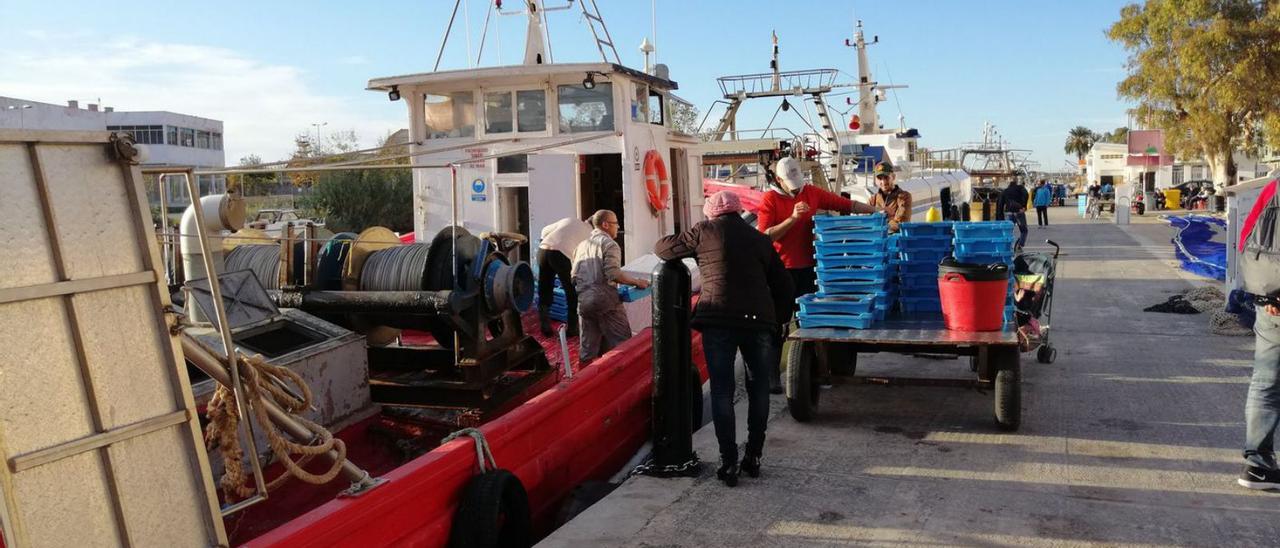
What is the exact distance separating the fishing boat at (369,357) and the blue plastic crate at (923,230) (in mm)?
1961

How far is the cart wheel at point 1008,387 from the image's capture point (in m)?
6.18

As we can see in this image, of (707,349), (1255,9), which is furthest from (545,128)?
(1255,9)

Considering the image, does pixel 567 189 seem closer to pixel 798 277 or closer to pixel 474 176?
pixel 474 176

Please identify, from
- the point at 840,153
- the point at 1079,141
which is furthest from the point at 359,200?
the point at 1079,141

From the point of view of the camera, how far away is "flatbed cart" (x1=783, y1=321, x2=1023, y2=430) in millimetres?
6199

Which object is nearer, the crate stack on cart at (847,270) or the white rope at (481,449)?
the white rope at (481,449)

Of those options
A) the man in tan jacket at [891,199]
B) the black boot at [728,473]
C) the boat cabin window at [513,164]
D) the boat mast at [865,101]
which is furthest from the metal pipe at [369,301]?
the boat mast at [865,101]

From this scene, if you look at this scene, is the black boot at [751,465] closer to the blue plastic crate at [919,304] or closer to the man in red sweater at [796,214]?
the man in red sweater at [796,214]

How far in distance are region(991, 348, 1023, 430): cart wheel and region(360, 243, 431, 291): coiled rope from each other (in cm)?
377

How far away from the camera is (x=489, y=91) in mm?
9906

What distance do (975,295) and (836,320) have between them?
0.93 m

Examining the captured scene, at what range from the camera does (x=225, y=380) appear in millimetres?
3883

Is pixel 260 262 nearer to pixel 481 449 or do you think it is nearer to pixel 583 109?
pixel 481 449

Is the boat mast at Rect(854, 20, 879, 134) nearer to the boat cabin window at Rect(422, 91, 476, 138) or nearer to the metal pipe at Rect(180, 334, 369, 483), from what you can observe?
the boat cabin window at Rect(422, 91, 476, 138)
